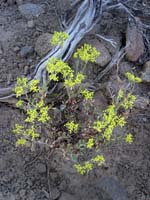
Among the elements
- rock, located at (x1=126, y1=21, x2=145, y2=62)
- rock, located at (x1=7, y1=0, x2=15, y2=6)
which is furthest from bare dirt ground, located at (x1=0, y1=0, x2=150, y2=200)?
rock, located at (x1=7, y1=0, x2=15, y2=6)

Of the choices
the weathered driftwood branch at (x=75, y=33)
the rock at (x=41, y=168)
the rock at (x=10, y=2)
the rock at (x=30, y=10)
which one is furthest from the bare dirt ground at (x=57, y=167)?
the rock at (x=10, y=2)

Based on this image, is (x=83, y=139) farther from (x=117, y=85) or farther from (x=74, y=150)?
(x=117, y=85)

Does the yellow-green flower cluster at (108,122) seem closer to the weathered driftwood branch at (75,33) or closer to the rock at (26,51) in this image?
the weathered driftwood branch at (75,33)

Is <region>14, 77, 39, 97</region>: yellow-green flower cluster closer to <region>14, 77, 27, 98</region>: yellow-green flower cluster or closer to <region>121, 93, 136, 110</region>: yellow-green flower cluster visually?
<region>14, 77, 27, 98</region>: yellow-green flower cluster

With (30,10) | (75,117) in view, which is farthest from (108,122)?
(30,10)

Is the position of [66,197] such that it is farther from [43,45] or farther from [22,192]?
[43,45]

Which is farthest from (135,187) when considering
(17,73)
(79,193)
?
(17,73)
